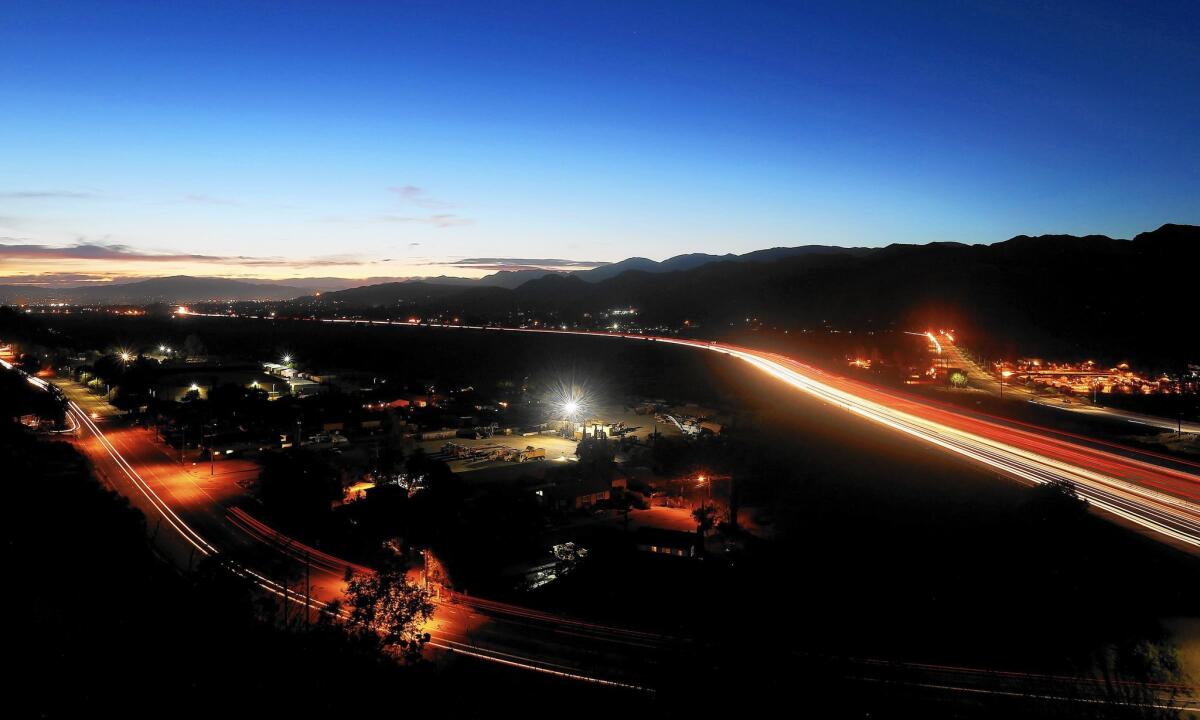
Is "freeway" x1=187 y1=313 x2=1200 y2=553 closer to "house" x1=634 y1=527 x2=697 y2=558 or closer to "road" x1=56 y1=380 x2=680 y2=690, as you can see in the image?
"house" x1=634 y1=527 x2=697 y2=558

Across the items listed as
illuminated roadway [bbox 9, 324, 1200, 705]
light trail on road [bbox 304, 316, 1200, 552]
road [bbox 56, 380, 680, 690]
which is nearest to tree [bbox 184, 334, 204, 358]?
road [bbox 56, 380, 680, 690]

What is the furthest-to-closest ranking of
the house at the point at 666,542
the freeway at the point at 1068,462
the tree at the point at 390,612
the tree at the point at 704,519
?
1. the tree at the point at 704,519
2. the house at the point at 666,542
3. the freeway at the point at 1068,462
4. the tree at the point at 390,612

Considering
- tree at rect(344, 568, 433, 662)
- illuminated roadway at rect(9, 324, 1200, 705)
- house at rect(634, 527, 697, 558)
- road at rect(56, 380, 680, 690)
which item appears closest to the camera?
tree at rect(344, 568, 433, 662)

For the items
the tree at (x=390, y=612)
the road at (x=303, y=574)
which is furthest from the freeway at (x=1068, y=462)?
the tree at (x=390, y=612)

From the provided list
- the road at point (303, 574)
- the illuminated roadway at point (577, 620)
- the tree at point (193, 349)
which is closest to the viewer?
the illuminated roadway at point (577, 620)

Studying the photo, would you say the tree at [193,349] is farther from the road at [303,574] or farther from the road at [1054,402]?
the road at [1054,402]

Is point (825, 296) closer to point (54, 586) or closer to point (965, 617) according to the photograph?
point (965, 617)

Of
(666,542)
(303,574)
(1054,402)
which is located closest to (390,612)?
(303,574)

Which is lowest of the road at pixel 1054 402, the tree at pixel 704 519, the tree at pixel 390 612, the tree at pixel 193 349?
the tree at pixel 193 349
